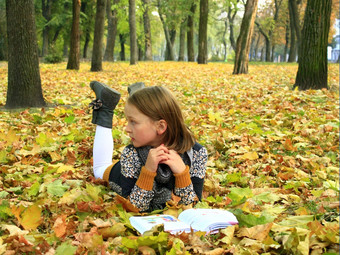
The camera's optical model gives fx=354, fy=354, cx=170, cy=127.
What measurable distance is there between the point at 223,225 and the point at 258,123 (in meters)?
3.50

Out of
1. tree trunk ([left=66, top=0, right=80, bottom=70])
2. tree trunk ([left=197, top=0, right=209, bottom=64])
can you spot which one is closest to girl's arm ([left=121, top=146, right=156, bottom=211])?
tree trunk ([left=66, top=0, right=80, bottom=70])

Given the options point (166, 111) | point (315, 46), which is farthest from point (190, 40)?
point (166, 111)

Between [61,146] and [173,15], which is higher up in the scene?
[173,15]

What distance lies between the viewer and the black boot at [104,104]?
10.7ft

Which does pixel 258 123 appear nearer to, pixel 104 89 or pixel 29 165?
pixel 104 89

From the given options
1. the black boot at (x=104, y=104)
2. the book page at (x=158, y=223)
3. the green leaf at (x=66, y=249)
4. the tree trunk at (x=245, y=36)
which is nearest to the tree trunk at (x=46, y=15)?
the tree trunk at (x=245, y=36)

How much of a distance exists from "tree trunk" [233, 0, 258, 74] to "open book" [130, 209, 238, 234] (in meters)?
11.0

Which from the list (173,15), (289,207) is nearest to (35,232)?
(289,207)

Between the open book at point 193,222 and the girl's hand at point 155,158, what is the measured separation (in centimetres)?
33

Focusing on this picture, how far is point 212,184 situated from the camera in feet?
10.2

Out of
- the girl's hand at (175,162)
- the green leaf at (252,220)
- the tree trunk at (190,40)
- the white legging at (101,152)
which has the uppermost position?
the tree trunk at (190,40)

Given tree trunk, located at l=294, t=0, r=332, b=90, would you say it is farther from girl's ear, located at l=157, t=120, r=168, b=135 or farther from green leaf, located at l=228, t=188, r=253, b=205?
girl's ear, located at l=157, t=120, r=168, b=135

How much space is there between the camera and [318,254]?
1.84 metres

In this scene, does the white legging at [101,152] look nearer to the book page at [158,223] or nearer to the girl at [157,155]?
the girl at [157,155]
